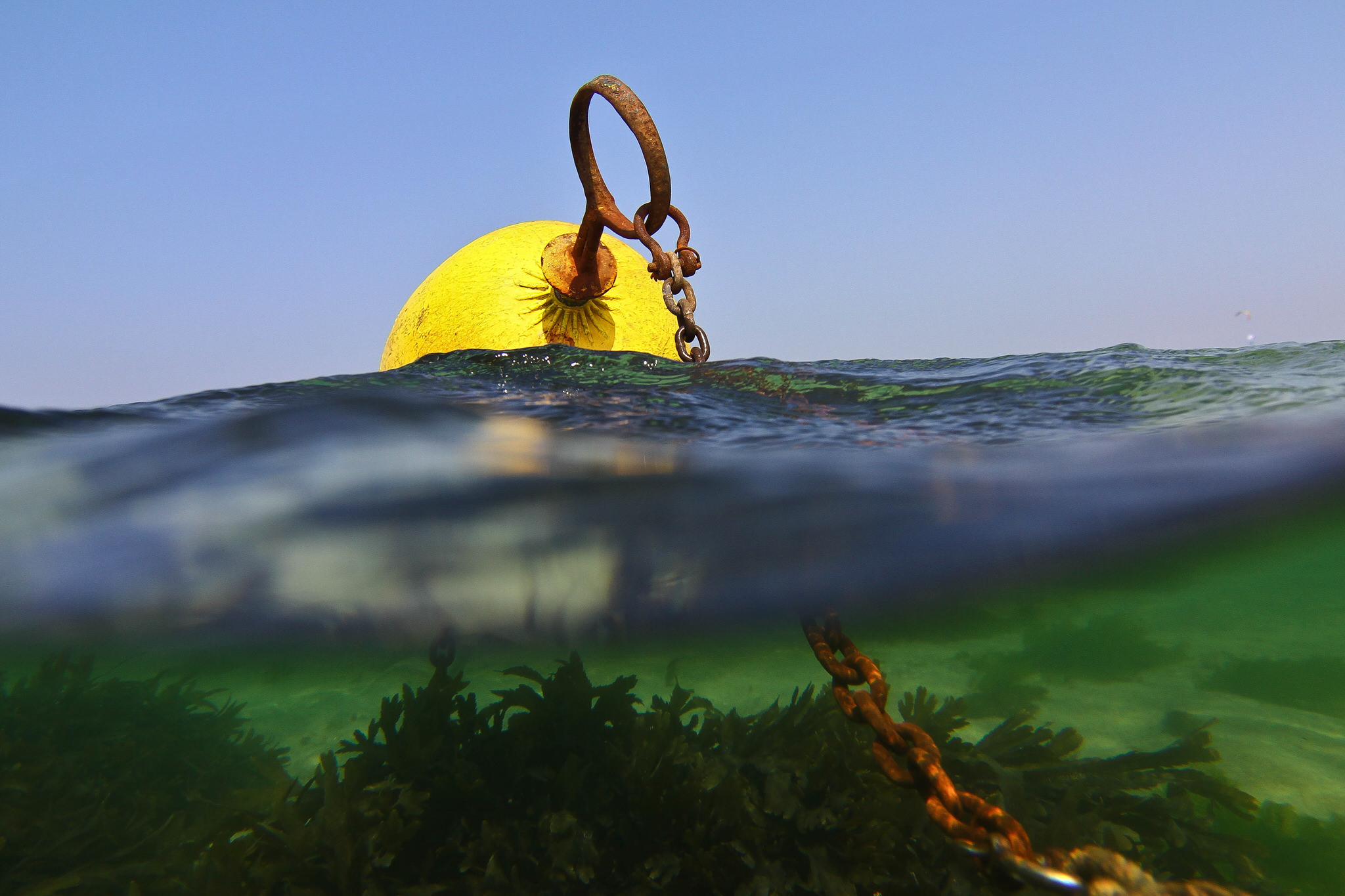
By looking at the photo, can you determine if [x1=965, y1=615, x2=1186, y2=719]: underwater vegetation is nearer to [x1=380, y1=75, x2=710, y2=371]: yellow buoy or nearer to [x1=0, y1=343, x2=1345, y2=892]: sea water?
[x1=0, y1=343, x2=1345, y2=892]: sea water

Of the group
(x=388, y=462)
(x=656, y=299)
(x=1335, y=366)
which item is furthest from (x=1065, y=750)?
(x=656, y=299)

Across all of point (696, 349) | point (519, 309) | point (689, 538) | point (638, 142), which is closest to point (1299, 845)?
point (689, 538)

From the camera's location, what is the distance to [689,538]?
2.42 metres

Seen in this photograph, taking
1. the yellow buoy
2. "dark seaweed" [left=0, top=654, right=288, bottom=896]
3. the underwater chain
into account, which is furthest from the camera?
the yellow buoy

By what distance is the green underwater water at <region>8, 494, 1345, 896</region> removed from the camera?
8.05 ft

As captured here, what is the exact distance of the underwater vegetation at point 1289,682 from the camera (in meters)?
3.66

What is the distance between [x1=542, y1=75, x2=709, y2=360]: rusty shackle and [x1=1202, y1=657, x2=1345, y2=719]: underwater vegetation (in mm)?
3366

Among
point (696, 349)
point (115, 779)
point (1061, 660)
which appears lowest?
point (115, 779)

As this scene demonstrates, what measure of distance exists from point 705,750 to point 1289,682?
3401 mm

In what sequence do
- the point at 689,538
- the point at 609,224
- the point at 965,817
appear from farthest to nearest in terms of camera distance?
the point at 609,224
the point at 689,538
the point at 965,817

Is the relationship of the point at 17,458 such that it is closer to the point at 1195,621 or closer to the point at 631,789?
the point at 631,789

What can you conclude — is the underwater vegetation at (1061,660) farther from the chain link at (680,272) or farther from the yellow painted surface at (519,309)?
the yellow painted surface at (519,309)

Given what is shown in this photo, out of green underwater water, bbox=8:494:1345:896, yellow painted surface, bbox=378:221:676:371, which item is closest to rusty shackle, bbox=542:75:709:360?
yellow painted surface, bbox=378:221:676:371

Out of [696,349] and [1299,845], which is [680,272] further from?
[1299,845]
